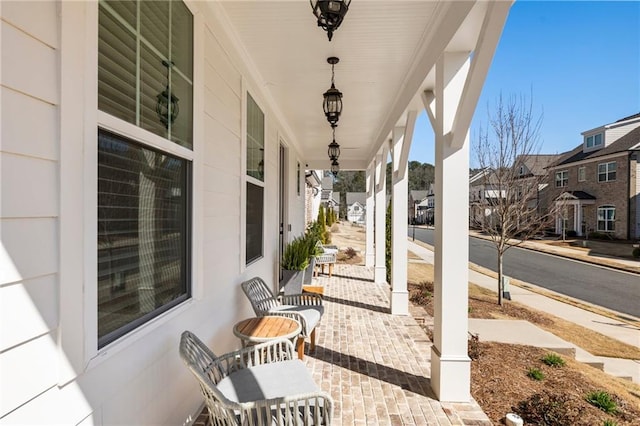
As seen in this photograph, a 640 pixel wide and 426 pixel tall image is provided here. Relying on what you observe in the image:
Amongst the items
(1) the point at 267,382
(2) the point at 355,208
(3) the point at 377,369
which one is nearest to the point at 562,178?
(3) the point at 377,369

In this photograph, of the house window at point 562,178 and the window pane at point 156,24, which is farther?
the house window at point 562,178

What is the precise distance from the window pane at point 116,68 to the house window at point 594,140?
2741 cm

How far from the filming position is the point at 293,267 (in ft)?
18.6

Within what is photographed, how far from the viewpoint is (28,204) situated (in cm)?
110

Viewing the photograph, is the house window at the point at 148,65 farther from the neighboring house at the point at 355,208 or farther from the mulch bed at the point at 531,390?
the neighboring house at the point at 355,208

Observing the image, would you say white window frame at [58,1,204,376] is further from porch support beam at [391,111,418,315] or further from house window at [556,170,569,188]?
house window at [556,170,569,188]

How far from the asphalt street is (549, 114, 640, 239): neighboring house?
20.3 feet

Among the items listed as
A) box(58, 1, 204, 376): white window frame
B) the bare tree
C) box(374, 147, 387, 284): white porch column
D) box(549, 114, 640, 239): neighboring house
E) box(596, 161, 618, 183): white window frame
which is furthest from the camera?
box(596, 161, 618, 183): white window frame

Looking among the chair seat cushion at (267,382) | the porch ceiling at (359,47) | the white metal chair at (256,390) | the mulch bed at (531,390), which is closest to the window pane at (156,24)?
the porch ceiling at (359,47)

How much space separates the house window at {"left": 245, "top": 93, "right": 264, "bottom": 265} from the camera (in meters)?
4.00

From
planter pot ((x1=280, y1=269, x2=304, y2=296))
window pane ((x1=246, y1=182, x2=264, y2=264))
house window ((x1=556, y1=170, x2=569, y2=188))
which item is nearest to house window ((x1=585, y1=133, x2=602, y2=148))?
house window ((x1=556, y1=170, x2=569, y2=188))

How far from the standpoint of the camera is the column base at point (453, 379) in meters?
2.78

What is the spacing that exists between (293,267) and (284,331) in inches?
112

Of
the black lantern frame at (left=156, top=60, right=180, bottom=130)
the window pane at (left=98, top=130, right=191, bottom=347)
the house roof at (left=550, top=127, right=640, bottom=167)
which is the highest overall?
the house roof at (left=550, top=127, right=640, bottom=167)
